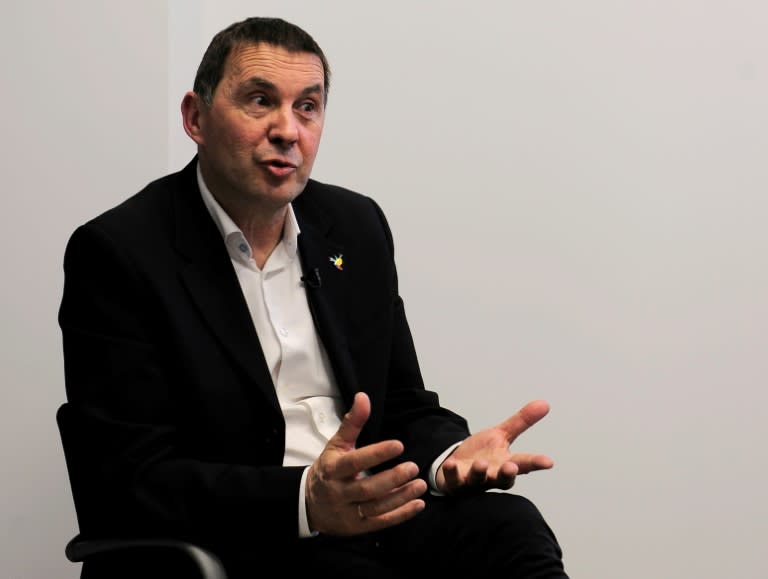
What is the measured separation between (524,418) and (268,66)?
2.89 feet

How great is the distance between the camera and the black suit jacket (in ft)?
6.52

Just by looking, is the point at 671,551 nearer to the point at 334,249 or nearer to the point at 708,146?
the point at 708,146

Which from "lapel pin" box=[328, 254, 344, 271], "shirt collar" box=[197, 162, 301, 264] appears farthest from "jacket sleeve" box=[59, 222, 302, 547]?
"lapel pin" box=[328, 254, 344, 271]

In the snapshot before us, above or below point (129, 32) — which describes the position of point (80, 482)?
below

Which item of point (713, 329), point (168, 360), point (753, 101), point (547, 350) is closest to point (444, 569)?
point (168, 360)

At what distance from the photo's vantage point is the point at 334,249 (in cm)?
245

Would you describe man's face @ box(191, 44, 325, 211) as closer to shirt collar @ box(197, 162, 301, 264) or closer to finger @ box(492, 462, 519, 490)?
shirt collar @ box(197, 162, 301, 264)

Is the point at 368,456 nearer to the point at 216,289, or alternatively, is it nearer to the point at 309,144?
Answer: the point at 216,289

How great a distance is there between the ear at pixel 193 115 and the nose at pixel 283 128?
0.18m

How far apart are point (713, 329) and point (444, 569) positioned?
163 centimetres

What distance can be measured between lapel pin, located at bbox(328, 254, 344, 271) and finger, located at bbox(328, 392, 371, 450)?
0.62 meters

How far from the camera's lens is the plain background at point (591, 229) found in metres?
3.36

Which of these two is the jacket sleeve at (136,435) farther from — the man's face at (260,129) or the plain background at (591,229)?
the plain background at (591,229)

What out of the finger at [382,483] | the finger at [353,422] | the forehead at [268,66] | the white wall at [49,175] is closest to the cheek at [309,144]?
the forehead at [268,66]
